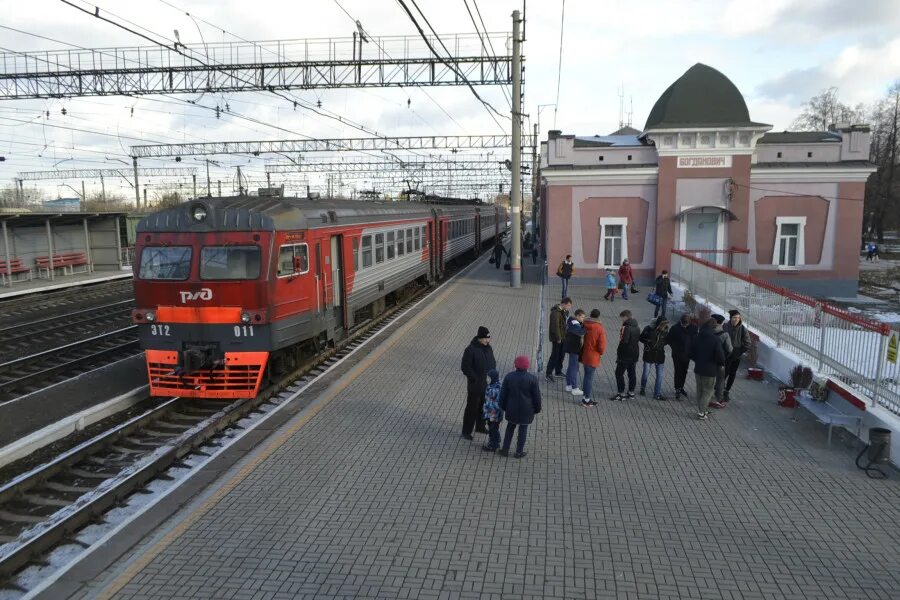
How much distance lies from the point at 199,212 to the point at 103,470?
3.95 m

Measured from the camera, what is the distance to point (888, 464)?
7.36 metres

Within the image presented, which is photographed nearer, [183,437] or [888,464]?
[888,464]

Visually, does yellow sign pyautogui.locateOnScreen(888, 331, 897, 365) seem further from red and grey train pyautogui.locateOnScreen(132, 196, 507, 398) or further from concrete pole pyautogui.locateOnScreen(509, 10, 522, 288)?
concrete pole pyautogui.locateOnScreen(509, 10, 522, 288)

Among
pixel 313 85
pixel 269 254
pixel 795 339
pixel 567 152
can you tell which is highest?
pixel 313 85

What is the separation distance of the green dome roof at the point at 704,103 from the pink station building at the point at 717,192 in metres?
0.03

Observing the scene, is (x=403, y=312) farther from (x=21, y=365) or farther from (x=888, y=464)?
(x=888, y=464)

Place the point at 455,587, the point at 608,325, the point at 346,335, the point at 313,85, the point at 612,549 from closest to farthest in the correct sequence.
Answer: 1. the point at 455,587
2. the point at 612,549
3. the point at 346,335
4. the point at 608,325
5. the point at 313,85

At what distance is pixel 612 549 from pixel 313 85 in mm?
18238

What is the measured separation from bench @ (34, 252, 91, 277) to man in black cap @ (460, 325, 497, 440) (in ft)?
79.0

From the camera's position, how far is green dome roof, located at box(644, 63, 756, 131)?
22.0m

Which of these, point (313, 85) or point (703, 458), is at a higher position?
point (313, 85)

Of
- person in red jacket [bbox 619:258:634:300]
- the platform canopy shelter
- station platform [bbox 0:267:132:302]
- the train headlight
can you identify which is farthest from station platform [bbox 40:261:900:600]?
the platform canopy shelter

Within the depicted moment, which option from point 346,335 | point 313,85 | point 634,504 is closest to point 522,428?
point 634,504

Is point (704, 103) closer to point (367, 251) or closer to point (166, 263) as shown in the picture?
point (367, 251)
